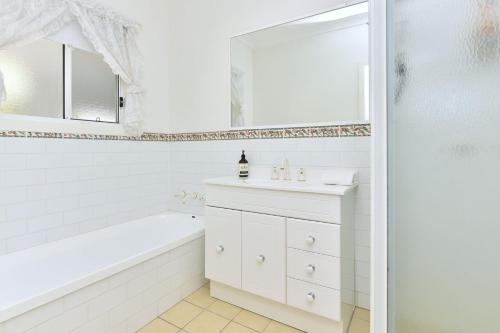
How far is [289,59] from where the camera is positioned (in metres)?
2.07

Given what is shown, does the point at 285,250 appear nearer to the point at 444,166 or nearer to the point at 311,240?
the point at 311,240

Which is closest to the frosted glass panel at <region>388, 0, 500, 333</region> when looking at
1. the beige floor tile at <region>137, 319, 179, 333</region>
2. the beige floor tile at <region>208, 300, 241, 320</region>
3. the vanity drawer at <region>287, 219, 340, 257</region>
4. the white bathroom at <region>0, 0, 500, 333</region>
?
the white bathroom at <region>0, 0, 500, 333</region>

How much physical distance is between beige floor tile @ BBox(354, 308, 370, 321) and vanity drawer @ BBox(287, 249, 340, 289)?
19.5 inches

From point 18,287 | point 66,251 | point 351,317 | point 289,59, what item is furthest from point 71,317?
point 289,59

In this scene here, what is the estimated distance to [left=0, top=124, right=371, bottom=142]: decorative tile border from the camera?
173 centimetres

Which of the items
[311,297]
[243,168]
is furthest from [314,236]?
[243,168]

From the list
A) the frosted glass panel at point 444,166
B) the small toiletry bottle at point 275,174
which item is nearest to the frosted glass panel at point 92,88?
the small toiletry bottle at point 275,174

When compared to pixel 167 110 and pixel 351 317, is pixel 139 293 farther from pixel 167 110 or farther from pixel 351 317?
pixel 167 110

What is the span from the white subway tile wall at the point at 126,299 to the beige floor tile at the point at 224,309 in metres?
0.26

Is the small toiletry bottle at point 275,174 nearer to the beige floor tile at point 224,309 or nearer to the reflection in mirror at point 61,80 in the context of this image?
the beige floor tile at point 224,309

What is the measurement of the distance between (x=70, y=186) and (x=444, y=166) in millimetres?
2239

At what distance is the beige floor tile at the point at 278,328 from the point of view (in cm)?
158

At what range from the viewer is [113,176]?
221 cm

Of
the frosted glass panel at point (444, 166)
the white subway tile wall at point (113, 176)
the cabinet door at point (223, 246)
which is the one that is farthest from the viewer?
the cabinet door at point (223, 246)
